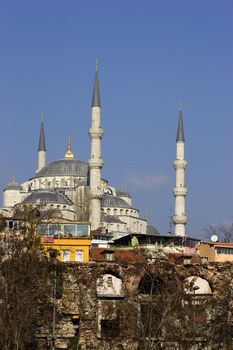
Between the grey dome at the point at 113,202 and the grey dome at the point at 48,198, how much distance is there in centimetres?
457

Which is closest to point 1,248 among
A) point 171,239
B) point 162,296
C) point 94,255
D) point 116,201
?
point 162,296

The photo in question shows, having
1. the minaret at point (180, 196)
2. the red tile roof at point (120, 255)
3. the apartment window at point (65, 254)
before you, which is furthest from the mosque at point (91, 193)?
the apartment window at point (65, 254)

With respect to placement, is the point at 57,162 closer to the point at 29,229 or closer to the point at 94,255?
the point at 94,255

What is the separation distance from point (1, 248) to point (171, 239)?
21.1 m

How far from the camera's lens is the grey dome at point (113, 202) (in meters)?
72.6

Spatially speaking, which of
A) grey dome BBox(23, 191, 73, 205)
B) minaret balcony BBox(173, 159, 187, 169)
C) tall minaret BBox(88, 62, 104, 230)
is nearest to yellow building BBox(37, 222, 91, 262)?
tall minaret BBox(88, 62, 104, 230)

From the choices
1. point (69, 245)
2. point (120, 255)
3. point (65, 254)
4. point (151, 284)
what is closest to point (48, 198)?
point (69, 245)

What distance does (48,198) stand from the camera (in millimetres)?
67812

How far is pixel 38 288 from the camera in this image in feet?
75.1

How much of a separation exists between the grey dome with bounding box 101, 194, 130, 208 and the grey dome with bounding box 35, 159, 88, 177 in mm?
3214

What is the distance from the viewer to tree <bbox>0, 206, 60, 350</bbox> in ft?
69.8

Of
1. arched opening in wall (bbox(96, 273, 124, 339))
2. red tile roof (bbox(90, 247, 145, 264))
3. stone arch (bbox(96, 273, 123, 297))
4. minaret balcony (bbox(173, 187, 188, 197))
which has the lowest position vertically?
arched opening in wall (bbox(96, 273, 124, 339))

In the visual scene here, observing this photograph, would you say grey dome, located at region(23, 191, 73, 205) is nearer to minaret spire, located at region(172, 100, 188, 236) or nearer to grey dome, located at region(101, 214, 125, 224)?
grey dome, located at region(101, 214, 125, 224)

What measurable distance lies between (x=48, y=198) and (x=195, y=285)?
135 feet
